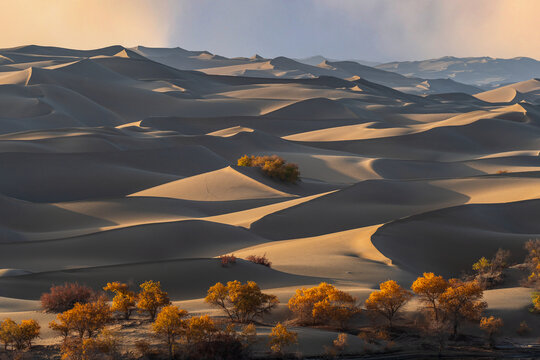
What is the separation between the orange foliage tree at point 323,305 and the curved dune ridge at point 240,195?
1958mm

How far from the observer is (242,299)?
20859 mm

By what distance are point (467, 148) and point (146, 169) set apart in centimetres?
5267

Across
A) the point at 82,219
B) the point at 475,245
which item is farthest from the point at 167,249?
the point at 475,245

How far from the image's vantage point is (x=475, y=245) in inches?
1340

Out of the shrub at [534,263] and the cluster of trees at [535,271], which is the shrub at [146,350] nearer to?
the cluster of trees at [535,271]

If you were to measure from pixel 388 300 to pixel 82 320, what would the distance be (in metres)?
10.3

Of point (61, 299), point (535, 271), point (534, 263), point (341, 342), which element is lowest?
point (341, 342)

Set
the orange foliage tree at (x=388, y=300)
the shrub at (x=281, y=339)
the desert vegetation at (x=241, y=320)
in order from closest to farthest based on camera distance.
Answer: the desert vegetation at (x=241, y=320), the shrub at (x=281, y=339), the orange foliage tree at (x=388, y=300)

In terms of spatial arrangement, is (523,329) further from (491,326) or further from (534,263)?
(534,263)

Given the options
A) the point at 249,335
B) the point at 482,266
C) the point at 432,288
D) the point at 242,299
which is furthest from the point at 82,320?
the point at 482,266

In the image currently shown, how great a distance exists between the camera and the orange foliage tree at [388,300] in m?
21.6

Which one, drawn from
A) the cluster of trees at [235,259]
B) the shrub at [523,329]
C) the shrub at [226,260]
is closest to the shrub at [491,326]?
the shrub at [523,329]

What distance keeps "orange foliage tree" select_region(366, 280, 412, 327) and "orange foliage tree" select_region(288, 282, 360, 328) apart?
637 mm

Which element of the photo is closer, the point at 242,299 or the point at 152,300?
the point at 152,300
